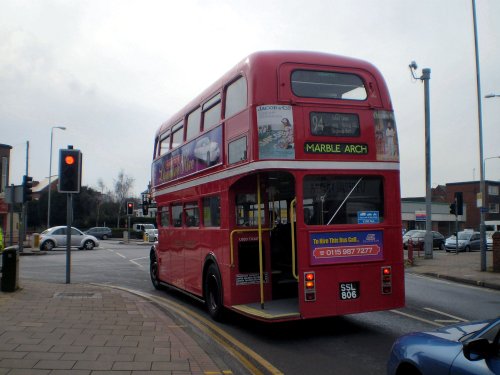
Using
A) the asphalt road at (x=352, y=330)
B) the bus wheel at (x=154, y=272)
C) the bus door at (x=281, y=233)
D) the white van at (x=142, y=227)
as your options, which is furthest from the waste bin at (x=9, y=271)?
the white van at (x=142, y=227)

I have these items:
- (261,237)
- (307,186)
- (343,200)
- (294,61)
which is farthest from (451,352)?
(294,61)

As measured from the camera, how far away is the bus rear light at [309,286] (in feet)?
24.1

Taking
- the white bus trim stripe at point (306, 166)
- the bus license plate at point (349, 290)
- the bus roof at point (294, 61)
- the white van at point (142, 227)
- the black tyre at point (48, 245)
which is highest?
the bus roof at point (294, 61)

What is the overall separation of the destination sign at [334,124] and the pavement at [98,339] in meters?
3.53

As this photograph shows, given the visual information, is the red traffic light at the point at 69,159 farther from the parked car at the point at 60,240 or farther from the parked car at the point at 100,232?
the parked car at the point at 100,232

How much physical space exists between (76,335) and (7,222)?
41.3 m

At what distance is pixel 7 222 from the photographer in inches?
1736

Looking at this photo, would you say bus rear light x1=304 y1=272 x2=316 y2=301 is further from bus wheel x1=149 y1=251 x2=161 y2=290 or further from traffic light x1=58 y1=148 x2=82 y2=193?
traffic light x1=58 y1=148 x2=82 y2=193

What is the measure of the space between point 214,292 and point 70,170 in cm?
614

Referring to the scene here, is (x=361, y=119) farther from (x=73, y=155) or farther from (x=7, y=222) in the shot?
(x=7, y=222)

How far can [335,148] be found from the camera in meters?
7.78

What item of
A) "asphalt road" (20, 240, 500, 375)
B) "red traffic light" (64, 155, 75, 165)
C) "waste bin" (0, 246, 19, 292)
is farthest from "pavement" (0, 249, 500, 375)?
"red traffic light" (64, 155, 75, 165)

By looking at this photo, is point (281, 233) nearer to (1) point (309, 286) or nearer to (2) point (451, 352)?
(1) point (309, 286)

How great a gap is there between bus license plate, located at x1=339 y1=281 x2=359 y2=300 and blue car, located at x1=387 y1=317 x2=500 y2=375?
3.09 m
